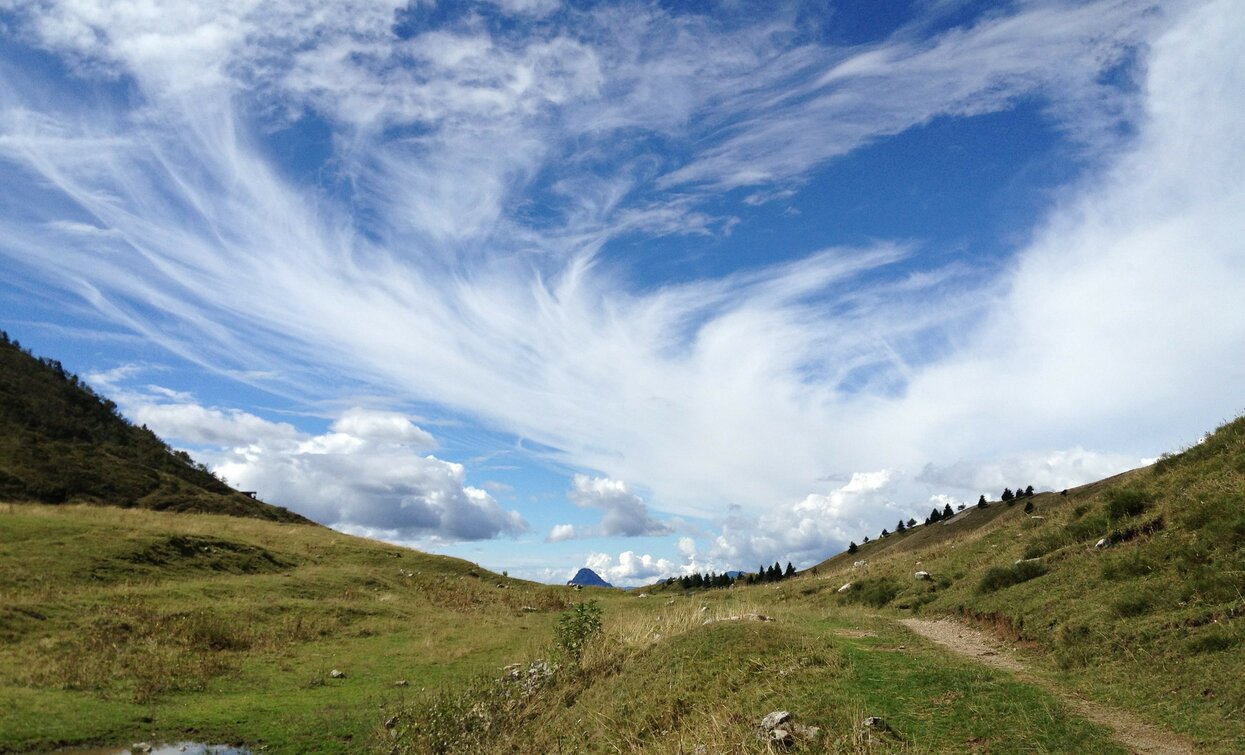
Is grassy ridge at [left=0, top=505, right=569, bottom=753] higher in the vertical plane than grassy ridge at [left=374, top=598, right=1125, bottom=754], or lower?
higher

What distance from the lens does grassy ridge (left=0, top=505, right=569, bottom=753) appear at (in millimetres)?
Result: 17906

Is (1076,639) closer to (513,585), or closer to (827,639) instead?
(827,639)

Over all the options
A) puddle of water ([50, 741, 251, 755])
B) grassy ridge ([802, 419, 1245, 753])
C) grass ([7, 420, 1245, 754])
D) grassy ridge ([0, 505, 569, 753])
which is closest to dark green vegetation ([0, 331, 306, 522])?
grassy ridge ([0, 505, 569, 753])

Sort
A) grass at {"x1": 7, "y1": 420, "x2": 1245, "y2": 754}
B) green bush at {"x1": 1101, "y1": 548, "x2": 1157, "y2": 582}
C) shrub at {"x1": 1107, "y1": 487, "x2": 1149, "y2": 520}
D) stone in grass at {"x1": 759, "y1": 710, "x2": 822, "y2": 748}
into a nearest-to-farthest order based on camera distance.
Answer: stone in grass at {"x1": 759, "y1": 710, "x2": 822, "y2": 748} → grass at {"x1": 7, "y1": 420, "x2": 1245, "y2": 754} → green bush at {"x1": 1101, "y1": 548, "x2": 1157, "y2": 582} → shrub at {"x1": 1107, "y1": 487, "x2": 1149, "y2": 520}

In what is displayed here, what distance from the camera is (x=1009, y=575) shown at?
23.2m

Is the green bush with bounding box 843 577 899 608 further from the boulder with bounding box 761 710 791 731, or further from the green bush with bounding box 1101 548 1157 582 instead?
the boulder with bounding box 761 710 791 731

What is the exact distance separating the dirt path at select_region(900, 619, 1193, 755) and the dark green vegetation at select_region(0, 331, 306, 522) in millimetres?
66335

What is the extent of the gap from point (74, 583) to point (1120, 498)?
4137 centimetres

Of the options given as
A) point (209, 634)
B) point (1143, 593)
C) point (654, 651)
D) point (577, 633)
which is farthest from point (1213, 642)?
point (209, 634)

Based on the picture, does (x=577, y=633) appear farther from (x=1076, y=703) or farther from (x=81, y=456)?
(x=81, y=456)

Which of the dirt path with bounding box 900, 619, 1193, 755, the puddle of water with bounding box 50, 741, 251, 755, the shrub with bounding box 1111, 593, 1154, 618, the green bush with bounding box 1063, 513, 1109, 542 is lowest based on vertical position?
the dirt path with bounding box 900, 619, 1193, 755

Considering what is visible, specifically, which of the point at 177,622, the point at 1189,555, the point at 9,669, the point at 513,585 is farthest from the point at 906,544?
the point at 9,669

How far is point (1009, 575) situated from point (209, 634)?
30.0 metres

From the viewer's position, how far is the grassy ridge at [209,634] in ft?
58.7
